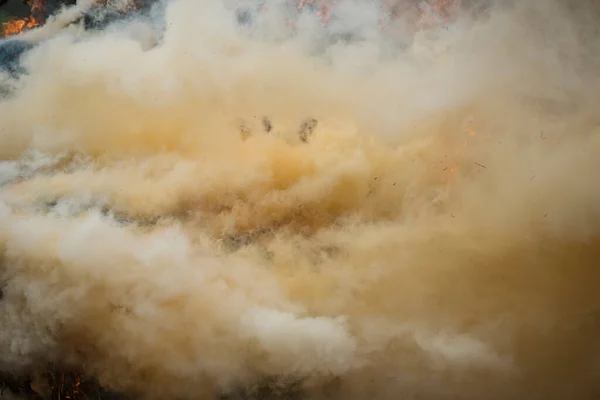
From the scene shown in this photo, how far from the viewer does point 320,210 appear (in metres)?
4.38

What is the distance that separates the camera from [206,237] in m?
4.25

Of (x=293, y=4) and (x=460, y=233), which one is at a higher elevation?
(x=293, y=4)

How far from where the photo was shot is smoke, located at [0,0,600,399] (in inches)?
148

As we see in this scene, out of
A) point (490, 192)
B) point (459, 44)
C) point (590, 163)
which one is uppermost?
point (459, 44)

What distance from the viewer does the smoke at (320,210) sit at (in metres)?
3.75

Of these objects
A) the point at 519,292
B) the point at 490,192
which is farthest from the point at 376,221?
the point at 519,292

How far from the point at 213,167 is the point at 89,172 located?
135 cm

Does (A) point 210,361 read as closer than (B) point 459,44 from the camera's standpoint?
Yes

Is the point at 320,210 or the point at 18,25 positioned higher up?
the point at 18,25

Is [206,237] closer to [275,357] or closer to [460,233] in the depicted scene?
[275,357]

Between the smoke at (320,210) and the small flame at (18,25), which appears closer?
the smoke at (320,210)

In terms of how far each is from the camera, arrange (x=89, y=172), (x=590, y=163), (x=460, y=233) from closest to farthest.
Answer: (x=590, y=163)
(x=460, y=233)
(x=89, y=172)

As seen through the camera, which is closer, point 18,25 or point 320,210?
point 320,210

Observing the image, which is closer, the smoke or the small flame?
the smoke
